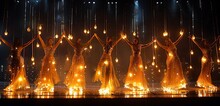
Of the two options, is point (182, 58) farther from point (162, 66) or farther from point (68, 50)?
point (68, 50)

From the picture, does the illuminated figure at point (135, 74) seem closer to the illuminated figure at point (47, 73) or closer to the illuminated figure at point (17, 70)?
the illuminated figure at point (47, 73)

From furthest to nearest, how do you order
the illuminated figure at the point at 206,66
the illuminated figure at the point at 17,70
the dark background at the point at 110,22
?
the dark background at the point at 110,22, the illuminated figure at the point at 206,66, the illuminated figure at the point at 17,70

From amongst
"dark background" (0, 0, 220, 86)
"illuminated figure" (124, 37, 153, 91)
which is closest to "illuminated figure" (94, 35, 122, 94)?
"illuminated figure" (124, 37, 153, 91)

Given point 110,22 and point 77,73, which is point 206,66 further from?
point 77,73

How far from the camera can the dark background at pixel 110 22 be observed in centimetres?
909

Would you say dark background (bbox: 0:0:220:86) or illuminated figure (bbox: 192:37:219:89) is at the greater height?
dark background (bbox: 0:0:220:86)

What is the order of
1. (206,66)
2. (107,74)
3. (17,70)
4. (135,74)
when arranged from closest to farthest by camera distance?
(107,74), (17,70), (135,74), (206,66)

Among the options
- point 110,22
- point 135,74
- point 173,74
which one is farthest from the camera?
point 110,22

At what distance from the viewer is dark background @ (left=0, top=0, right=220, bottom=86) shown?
9.09 meters

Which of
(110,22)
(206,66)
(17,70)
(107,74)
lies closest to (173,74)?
(206,66)

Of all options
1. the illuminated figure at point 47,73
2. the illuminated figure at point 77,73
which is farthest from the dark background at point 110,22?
the illuminated figure at point 47,73

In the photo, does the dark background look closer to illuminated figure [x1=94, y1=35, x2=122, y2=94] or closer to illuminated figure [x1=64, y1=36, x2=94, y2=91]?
illuminated figure [x1=64, y1=36, x2=94, y2=91]

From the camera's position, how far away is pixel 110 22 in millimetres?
9227
